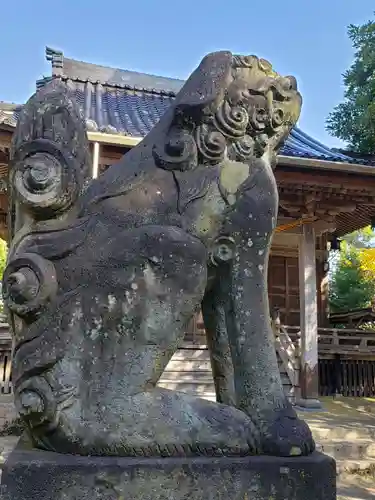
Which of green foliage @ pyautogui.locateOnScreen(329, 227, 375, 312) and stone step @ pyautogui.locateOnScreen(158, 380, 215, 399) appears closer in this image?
stone step @ pyautogui.locateOnScreen(158, 380, 215, 399)

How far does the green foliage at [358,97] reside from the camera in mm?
12570

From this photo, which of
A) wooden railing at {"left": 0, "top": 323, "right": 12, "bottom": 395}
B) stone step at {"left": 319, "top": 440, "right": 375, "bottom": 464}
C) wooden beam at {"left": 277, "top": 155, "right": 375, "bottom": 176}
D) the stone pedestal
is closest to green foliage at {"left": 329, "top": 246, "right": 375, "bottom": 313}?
wooden beam at {"left": 277, "top": 155, "right": 375, "bottom": 176}

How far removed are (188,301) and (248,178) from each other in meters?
0.50

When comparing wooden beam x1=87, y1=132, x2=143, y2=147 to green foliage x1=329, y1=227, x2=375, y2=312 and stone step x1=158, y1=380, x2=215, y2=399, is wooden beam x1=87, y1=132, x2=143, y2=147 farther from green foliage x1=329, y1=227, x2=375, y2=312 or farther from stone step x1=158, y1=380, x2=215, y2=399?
green foliage x1=329, y1=227, x2=375, y2=312

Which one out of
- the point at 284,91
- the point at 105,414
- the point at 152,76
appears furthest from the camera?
the point at 152,76

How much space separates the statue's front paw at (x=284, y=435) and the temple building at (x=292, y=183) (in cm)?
277

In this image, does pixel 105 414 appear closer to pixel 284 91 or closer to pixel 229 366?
pixel 229 366

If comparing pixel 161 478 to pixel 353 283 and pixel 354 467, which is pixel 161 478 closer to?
pixel 354 467

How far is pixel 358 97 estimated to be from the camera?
12.9 m

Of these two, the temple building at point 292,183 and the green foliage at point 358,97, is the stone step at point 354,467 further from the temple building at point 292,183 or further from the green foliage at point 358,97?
the green foliage at point 358,97

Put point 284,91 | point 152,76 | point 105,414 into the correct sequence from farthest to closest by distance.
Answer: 1. point 152,76
2. point 284,91
3. point 105,414

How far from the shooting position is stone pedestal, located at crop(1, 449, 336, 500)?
4.45 feet

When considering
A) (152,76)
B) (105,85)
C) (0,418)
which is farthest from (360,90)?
(0,418)

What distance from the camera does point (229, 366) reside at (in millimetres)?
1788
